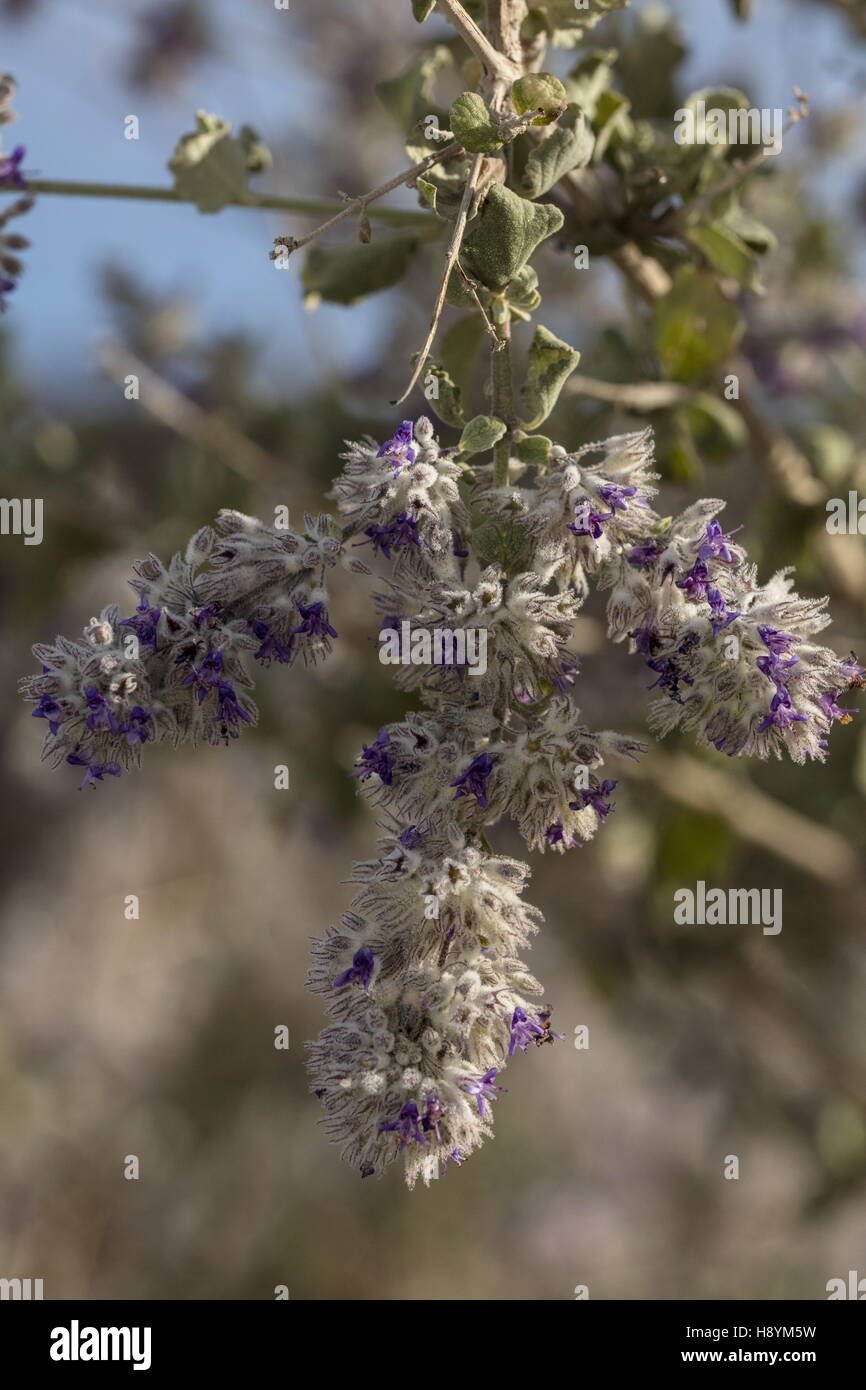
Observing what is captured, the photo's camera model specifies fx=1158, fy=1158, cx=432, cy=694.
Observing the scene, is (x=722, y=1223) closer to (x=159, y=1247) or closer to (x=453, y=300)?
(x=159, y=1247)

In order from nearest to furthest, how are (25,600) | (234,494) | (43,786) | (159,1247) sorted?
1. (234,494)
2. (25,600)
3. (159,1247)
4. (43,786)

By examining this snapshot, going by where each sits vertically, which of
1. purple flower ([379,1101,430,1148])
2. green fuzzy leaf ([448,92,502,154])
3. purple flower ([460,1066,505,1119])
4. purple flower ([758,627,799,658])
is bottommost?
purple flower ([379,1101,430,1148])

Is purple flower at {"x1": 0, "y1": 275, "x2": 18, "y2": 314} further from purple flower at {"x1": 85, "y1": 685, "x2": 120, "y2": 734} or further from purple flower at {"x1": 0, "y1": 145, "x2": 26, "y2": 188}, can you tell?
purple flower at {"x1": 85, "y1": 685, "x2": 120, "y2": 734}

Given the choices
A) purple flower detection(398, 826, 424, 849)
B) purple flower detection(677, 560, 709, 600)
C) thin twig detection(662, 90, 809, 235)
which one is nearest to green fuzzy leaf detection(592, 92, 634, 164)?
thin twig detection(662, 90, 809, 235)

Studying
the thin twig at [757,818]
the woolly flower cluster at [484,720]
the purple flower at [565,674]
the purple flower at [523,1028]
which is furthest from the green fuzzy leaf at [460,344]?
the thin twig at [757,818]

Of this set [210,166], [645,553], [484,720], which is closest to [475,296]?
[645,553]

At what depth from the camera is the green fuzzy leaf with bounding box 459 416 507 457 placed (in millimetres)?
1018

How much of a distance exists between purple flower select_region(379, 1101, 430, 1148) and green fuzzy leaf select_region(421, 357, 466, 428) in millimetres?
636

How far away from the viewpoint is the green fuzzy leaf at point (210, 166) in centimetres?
152

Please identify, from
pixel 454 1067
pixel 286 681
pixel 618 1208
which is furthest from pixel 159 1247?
pixel 454 1067

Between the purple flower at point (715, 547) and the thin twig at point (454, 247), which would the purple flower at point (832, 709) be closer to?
the purple flower at point (715, 547)

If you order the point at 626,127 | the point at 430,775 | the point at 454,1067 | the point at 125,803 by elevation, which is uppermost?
the point at 125,803

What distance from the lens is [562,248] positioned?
160 cm

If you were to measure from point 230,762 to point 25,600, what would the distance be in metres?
4.04
